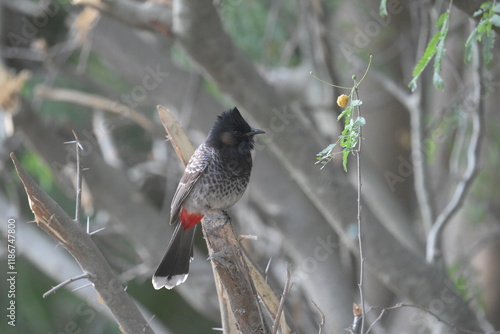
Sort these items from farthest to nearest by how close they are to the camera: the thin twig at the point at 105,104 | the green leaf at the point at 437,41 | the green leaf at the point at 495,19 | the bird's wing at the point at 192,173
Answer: the thin twig at the point at 105,104 → the bird's wing at the point at 192,173 → the green leaf at the point at 437,41 → the green leaf at the point at 495,19

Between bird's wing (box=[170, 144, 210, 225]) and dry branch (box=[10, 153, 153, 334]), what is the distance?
91cm

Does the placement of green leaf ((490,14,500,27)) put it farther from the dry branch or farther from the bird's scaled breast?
the dry branch

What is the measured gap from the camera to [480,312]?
5176 mm

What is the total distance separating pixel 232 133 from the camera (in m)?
3.39

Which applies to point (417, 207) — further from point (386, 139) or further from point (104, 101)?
point (104, 101)

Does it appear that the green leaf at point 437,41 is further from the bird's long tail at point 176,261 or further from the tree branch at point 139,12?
the tree branch at point 139,12

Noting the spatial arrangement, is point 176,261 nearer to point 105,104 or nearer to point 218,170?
point 218,170

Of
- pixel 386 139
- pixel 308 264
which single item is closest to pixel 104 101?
pixel 308 264

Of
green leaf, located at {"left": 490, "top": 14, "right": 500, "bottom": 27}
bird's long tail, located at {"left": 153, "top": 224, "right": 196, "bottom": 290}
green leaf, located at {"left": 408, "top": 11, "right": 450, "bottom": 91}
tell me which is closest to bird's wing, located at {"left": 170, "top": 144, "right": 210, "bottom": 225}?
bird's long tail, located at {"left": 153, "top": 224, "right": 196, "bottom": 290}

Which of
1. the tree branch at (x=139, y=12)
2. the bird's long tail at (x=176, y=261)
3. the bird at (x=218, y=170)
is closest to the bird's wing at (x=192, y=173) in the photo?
the bird at (x=218, y=170)

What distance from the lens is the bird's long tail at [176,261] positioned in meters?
3.48

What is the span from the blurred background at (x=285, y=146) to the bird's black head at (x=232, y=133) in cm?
63

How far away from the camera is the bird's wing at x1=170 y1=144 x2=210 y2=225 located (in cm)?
337

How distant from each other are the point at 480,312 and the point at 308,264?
145cm
